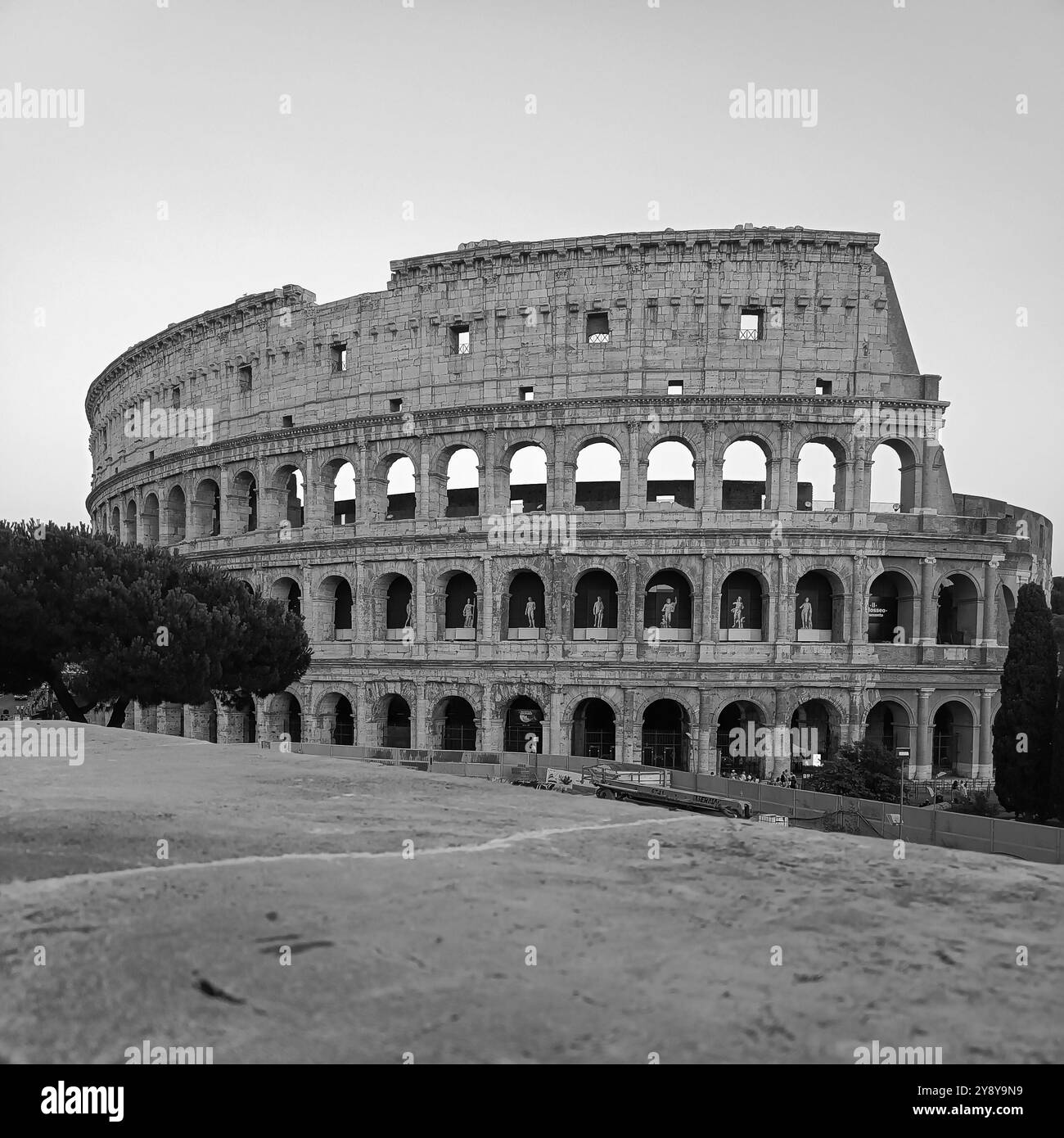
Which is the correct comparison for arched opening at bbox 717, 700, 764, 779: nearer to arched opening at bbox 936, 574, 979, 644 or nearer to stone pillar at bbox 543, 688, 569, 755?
stone pillar at bbox 543, 688, 569, 755

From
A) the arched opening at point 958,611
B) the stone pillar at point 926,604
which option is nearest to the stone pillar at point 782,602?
the stone pillar at point 926,604

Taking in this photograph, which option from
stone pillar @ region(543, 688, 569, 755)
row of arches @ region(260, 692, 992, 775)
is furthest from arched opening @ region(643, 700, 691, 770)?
stone pillar @ region(543, 688, 569, 755)

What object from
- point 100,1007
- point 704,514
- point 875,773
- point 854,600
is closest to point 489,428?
point 704,514

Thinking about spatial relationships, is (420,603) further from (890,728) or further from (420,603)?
(890,728)

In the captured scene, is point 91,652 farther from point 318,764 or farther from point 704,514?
point 704,514

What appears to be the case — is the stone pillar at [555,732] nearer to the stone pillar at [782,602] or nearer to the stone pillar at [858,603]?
the stone pillar at [782,602]
